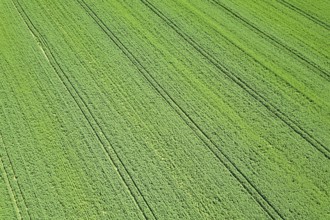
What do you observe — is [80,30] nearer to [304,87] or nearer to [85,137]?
[85,137]

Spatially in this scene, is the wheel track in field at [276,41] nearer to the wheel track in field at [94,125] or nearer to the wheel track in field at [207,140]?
the wheel track in field at [207,140]

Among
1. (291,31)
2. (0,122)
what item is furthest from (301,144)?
(0,122)

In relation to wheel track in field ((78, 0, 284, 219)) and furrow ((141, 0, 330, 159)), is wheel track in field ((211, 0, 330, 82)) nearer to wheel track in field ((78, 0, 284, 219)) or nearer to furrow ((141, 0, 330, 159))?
furrow ((141, 0, 330, 159))

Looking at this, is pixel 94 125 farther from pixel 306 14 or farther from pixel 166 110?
pixel 306 14

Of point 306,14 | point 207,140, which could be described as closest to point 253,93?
point 207,140

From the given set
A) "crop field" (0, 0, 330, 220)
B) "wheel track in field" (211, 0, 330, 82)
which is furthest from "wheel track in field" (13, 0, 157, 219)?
"wheel track in field" (211, 0, 330, 82)
